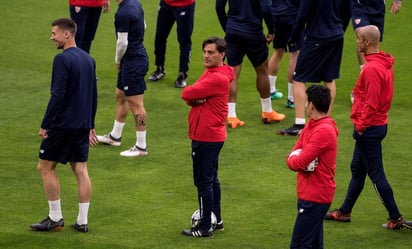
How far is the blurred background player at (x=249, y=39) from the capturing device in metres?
14.8

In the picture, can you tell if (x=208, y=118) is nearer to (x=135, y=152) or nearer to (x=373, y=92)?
(x=373, y=92)

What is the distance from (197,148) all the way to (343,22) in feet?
15.6

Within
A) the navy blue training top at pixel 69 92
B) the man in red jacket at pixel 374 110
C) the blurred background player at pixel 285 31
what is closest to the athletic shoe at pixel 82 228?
the navy blue training top at pixel 69 92

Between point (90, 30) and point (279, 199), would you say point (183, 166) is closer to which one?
point (279, 199)

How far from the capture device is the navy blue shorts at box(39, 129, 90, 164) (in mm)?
10773

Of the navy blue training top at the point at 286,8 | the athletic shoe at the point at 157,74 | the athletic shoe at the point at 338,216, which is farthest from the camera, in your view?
the athletic shoe at the point at 157,74

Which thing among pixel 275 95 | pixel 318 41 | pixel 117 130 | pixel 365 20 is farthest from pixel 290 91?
pixel 117 130

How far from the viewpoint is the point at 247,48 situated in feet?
48.9

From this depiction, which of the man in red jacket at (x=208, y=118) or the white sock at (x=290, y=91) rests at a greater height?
the man in red jacket at (x=208, y=118)

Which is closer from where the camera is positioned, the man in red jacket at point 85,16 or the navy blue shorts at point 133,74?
the navy blue shorts at point 133,74

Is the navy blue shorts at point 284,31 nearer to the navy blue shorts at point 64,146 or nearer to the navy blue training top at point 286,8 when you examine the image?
the navy blue training top at point 286,8

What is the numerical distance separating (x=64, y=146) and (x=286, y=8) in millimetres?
5792

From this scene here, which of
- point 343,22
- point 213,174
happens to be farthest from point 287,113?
point 213,174

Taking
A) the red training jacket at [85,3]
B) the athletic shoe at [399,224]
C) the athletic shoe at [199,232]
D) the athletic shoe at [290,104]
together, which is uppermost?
the red training jacket at [85,3]
